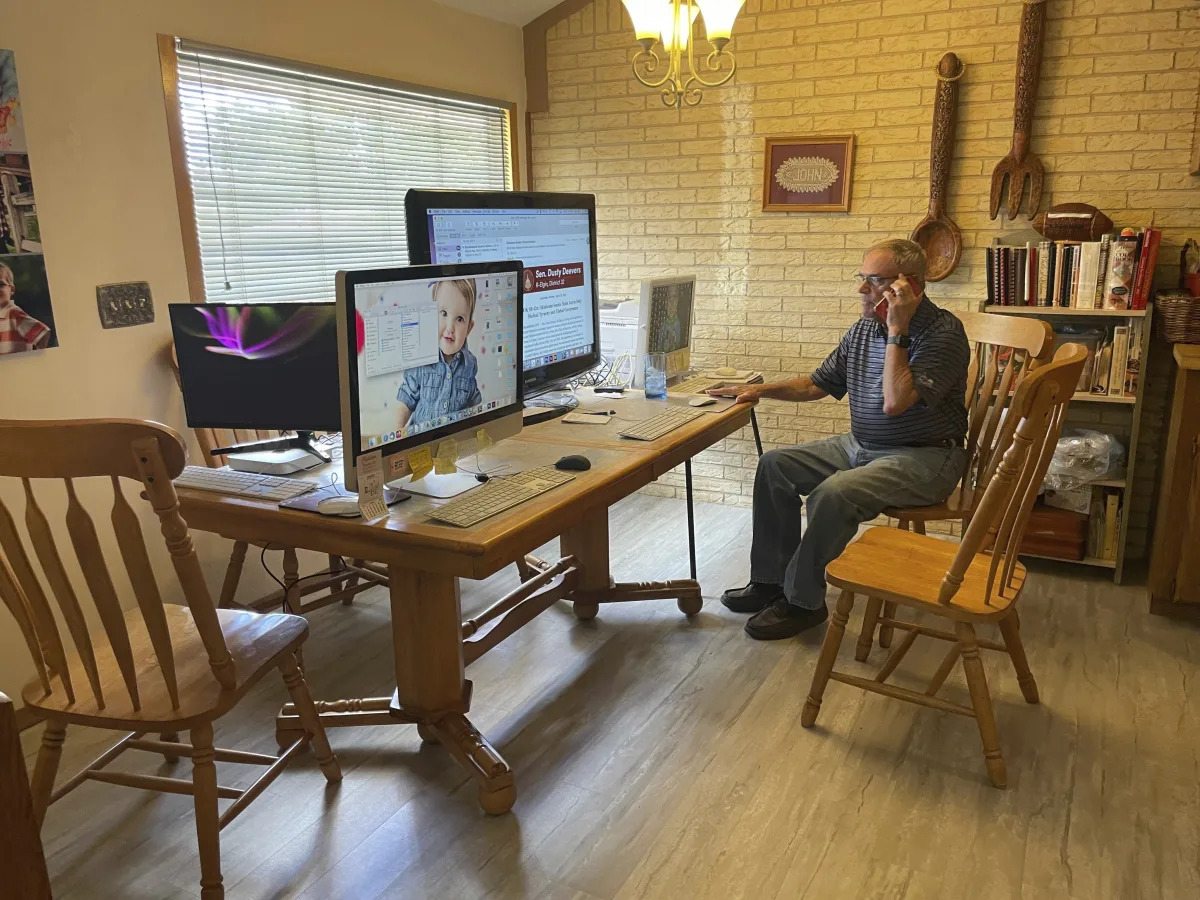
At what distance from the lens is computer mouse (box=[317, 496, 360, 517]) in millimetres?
1813

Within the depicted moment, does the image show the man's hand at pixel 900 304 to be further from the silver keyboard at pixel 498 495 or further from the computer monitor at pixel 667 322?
the silver keyboard at pixel 498 495

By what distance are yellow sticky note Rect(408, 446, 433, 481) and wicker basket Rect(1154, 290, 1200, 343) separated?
2.52m

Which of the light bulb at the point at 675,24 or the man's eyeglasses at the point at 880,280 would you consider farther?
the man's eyeglasses at the point at 880,280

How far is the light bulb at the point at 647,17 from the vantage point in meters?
2.49

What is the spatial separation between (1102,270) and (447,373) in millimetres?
2378

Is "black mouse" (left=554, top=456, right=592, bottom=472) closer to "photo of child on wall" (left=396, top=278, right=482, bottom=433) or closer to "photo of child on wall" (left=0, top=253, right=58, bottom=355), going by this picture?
"photo of child on wall" (left=396, top=278, right=482, bottom=433)

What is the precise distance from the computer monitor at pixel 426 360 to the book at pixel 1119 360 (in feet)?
7.15

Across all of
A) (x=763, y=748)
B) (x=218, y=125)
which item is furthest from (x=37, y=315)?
(x=763, y=748)

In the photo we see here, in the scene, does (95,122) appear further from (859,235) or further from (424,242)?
(859,235)

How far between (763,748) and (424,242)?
1.50m

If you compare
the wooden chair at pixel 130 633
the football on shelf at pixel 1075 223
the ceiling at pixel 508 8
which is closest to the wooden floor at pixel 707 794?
the wooden chair at pixel 130 633

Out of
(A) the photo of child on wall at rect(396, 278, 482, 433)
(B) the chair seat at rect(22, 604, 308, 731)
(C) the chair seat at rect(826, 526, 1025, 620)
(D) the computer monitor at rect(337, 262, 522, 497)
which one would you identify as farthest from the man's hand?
(B) the chair seat at rect(22, 604, 308, 731)

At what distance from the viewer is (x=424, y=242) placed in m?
2.25

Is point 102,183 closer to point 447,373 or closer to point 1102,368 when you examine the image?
point 447,373
